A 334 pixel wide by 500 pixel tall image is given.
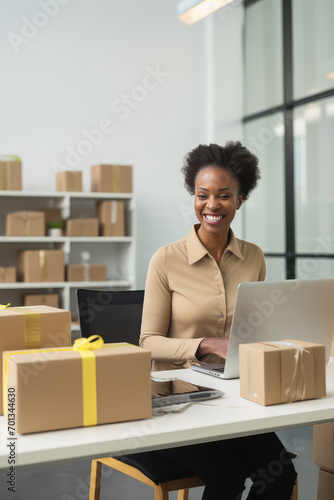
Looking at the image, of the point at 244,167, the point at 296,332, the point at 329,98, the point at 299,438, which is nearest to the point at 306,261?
the point at 329,98

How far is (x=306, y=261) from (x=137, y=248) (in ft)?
4.80

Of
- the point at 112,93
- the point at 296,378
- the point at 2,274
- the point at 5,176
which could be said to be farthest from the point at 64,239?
the point at 296,378

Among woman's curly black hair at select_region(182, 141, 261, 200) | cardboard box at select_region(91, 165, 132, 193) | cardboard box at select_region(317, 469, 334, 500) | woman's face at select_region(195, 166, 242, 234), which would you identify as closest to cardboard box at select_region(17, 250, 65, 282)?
cardboard box at select_region(91, 165, 132, 193)

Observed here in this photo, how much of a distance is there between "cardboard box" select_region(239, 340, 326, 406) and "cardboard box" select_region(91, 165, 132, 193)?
11.0 ft

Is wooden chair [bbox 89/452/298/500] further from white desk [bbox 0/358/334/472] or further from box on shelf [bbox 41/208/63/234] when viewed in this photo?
box on shelf [bbox 41/208/63/234]

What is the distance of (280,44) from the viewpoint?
5.21 metres

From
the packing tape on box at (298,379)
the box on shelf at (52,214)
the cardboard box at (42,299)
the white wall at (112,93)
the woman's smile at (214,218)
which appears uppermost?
the white wall at (112,93)

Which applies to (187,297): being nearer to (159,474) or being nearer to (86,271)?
(159,474)

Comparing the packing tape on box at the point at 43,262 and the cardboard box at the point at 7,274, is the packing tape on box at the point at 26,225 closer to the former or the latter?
the packing tape on box at the point at 43,262

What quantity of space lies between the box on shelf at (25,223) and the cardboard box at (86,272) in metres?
0.36

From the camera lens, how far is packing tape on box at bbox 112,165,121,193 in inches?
183

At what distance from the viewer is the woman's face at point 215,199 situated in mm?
2148

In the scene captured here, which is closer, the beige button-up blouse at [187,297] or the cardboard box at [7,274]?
the beige button-up blouse at [187,297]

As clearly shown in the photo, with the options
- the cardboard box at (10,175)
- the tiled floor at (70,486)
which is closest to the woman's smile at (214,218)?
the tiled floor at (70,486)
